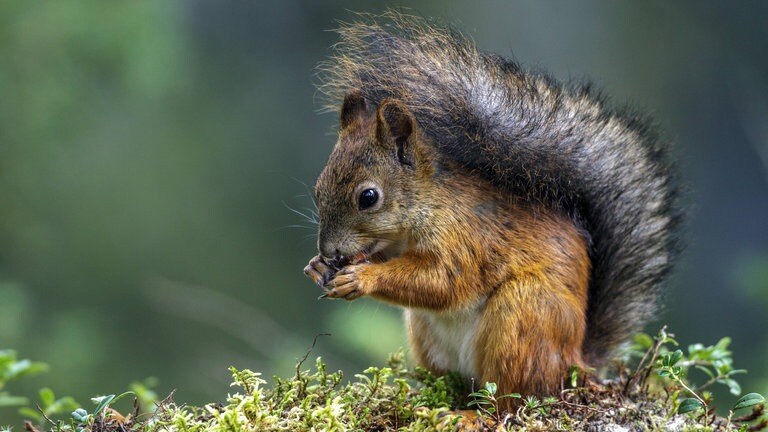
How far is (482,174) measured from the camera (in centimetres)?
242

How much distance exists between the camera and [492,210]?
92.7 inches

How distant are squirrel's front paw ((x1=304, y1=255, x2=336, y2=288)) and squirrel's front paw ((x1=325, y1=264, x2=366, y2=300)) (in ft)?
0.19

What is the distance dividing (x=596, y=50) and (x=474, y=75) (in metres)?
3.84

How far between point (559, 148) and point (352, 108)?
0.61m

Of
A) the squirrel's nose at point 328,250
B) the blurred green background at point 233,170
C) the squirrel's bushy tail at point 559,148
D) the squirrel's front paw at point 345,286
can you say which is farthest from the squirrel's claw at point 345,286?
the blurred green background at point 233,170

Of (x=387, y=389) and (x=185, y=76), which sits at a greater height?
(x=185, y=76)

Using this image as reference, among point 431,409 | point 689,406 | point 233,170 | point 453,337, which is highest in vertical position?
point 689,406

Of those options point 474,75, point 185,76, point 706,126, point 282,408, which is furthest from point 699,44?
point 282,408

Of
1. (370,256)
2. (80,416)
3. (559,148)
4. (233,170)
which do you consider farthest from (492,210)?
(233,170)

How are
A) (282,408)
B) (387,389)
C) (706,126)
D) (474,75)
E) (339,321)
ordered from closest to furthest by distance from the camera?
(282,408) < (387,389) < (474,75) < (339,321) < (706,126)

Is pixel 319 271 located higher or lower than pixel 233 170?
higher

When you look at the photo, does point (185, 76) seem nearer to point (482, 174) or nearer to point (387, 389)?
point (482, 174)

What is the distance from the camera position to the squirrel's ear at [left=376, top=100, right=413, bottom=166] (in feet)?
7.77

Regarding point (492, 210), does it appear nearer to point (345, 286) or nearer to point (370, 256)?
point (370, 256)
